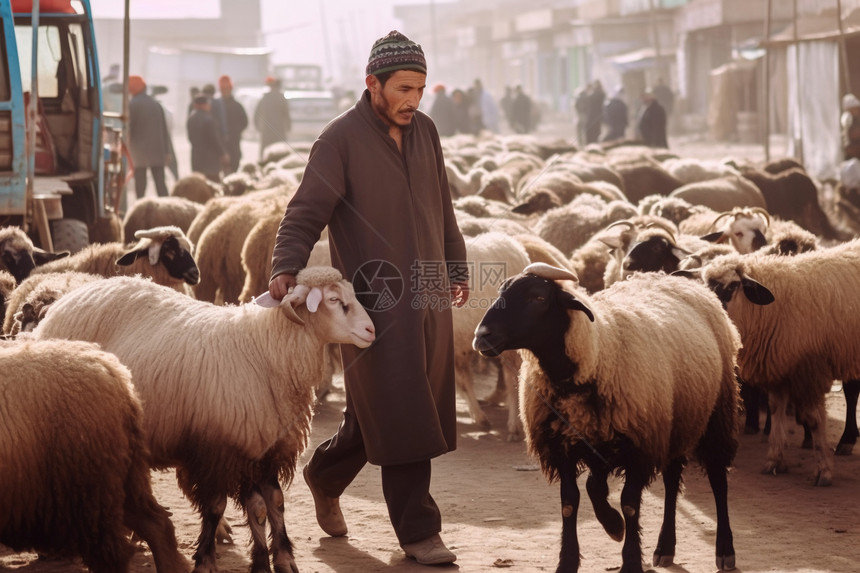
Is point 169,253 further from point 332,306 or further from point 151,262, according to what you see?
point 332,306

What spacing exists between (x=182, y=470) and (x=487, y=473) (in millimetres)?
2360

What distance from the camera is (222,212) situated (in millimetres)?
10203

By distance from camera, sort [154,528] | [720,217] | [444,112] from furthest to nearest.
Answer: [444,112]
[720,217]
[154,528]

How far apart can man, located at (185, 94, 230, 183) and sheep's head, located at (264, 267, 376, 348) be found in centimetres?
1328

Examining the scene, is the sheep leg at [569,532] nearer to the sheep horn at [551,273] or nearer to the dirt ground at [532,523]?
the dirt ground at [532,523]

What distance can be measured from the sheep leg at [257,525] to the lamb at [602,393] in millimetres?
1044

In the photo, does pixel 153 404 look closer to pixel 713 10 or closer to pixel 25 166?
pixel 25 166

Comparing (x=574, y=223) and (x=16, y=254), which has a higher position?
(x=16, y=254)

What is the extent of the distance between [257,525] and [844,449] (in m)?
3.90

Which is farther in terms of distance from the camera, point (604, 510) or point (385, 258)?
point (385, 258)

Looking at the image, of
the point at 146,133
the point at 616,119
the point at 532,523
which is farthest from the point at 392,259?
the point at 616,119

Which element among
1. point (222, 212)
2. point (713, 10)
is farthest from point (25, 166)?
point (713, 10)

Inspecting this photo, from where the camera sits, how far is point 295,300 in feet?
15.3

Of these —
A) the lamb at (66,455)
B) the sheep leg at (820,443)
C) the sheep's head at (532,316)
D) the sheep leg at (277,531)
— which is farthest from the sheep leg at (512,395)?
the lamb at (66,455)
